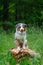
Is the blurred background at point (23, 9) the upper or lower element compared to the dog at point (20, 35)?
upper

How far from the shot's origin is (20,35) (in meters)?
8.47

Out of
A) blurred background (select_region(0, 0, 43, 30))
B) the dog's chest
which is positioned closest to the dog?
the dog's chest

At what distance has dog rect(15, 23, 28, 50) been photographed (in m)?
8.35

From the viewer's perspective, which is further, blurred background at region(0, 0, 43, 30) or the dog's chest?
blurred background at region(0, 0, 43, 30)

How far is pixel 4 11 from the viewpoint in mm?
22828

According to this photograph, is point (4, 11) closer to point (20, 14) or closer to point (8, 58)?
point (20, 14)

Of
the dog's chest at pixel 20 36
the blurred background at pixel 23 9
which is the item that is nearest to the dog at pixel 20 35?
the dog's chest at pixel 20 36

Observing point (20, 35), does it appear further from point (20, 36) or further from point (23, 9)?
point (23, 9)

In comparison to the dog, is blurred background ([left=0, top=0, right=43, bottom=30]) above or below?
above

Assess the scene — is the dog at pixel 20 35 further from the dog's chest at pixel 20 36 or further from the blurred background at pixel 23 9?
the blurred background at pixel 23 9

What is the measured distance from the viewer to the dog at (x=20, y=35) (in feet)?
27.4

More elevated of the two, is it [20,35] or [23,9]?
[23,9]

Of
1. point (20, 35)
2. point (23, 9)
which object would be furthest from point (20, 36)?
point (23, 9)

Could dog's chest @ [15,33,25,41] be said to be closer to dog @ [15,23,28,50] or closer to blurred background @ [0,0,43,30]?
dog @ [15,23,28,50]
